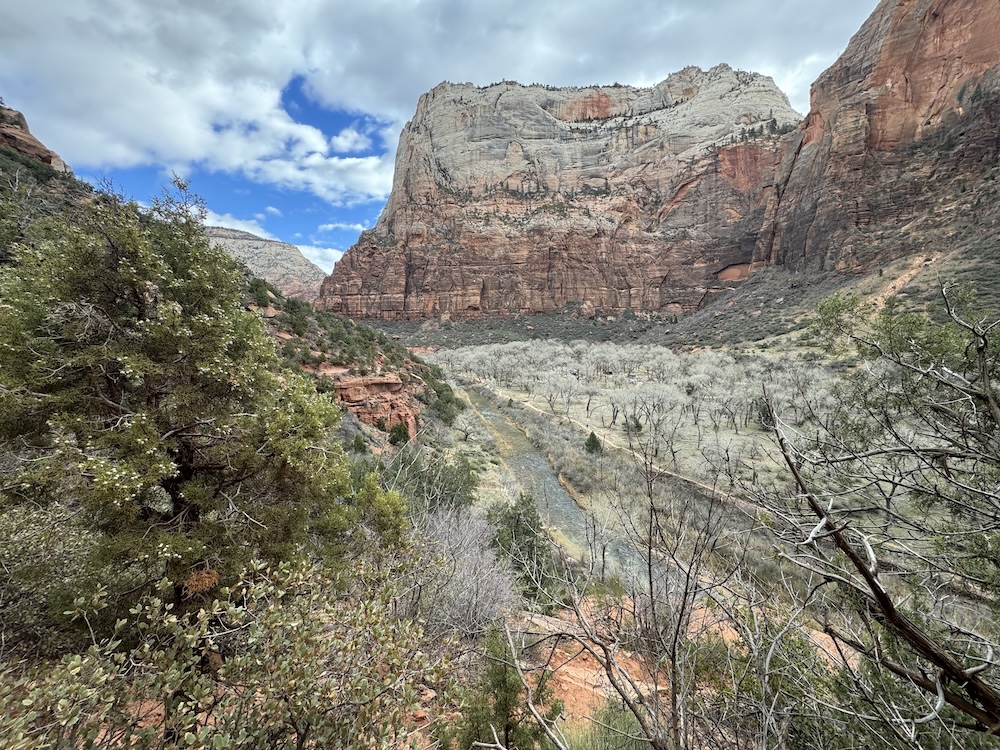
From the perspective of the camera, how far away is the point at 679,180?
8250cm

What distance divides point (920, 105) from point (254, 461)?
68.7m

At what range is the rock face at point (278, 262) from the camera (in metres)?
140

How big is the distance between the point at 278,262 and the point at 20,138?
152 metres

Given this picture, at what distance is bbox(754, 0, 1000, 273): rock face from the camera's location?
37875 millimetres

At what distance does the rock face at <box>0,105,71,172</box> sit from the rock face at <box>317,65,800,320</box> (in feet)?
206

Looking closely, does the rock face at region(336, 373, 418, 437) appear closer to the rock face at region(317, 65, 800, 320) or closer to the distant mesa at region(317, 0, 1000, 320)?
the distant mesa at region(317, 0, 1000, 320)

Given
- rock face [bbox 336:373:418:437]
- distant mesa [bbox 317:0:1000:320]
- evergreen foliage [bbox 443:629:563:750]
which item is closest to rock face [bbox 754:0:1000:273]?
distant mesa [bbox 317:0:1000:320]

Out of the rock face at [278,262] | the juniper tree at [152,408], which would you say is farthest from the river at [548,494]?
the rock face at [278,262]

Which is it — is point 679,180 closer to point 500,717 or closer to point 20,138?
point 20,138

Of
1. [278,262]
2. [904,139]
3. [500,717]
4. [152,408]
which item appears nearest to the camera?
[500,717]

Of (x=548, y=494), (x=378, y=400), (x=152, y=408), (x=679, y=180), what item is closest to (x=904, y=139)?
(x=679, y=180)

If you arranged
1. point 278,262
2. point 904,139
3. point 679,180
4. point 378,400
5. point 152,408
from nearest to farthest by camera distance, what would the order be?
point 152,408 → point 378,400 → point 904,139 → point 679,180 → point 278,262

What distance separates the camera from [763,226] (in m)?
64.0

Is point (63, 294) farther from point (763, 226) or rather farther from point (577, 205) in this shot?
point (577, 205)
